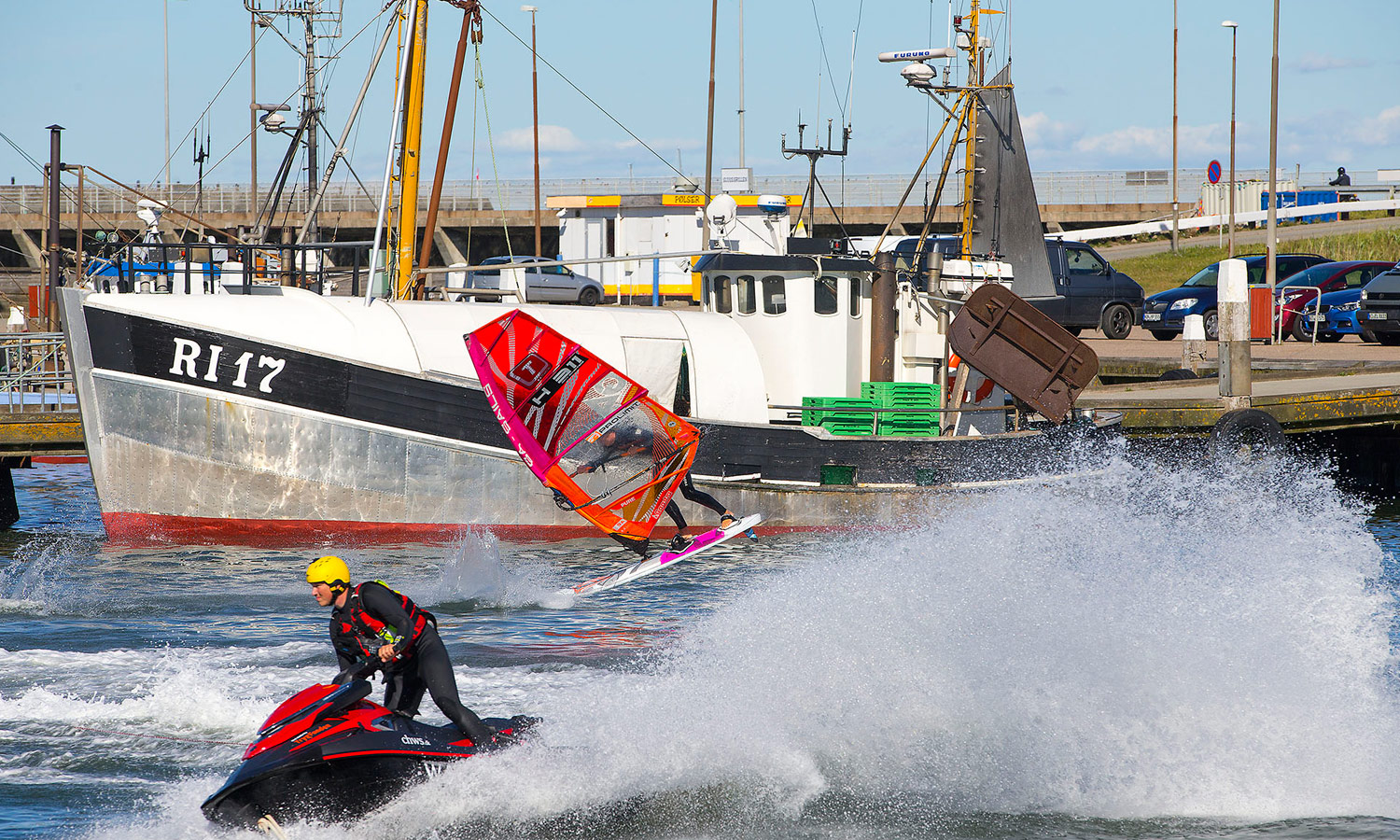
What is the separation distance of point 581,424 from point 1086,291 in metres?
16.9

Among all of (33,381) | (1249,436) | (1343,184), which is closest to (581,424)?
(1249,436)

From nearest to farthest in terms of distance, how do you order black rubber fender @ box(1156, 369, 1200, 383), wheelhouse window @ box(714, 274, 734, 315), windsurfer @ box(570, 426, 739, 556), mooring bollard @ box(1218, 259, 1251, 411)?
1. windsurfer @ box(570, 426, 739, 556)
2. mooring bollard @ box(1218, 259, 1251, 411)
3. wheelhouse window @ box(714, 274, 734, 315)
4. black rubber fender @ box(1156, 369, 1200, 383)

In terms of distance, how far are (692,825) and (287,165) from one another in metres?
19.0

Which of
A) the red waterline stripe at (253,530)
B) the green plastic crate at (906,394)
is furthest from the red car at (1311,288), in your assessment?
the red waterline stripe at (253,530)

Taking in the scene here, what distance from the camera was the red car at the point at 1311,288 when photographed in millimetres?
29188

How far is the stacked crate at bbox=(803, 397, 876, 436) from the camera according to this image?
19141 mm

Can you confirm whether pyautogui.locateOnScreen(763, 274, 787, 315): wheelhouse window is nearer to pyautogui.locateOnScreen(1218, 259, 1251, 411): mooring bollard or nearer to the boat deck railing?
pyautogui.locateOnScreen(1218, 259, 1251, 411): mooring bollard

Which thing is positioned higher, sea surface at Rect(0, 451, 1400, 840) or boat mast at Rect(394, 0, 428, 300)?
boat mast at Rect(394, 0, 428, 300)

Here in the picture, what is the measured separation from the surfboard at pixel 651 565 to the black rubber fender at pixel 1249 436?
7.77 m

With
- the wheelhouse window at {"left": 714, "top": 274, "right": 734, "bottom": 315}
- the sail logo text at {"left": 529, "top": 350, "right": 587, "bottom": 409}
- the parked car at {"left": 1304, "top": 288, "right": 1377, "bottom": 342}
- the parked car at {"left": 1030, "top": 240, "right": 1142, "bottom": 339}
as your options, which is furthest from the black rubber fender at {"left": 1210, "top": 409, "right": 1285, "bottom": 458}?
the sail logo text at {"left": 529, "top": 350, "right": 587, "bottom": 409}

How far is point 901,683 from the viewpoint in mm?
9914

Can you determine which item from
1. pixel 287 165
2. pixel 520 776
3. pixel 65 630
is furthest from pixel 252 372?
pixel 520 776

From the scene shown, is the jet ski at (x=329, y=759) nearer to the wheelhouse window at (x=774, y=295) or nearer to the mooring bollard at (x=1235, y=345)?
the wheelhouse window at (x=774, y=295)

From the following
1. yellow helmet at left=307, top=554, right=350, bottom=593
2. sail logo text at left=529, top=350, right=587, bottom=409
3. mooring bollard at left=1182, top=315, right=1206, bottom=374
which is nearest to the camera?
yellow helmet at left=307, top=554, right=350, bottom=593
